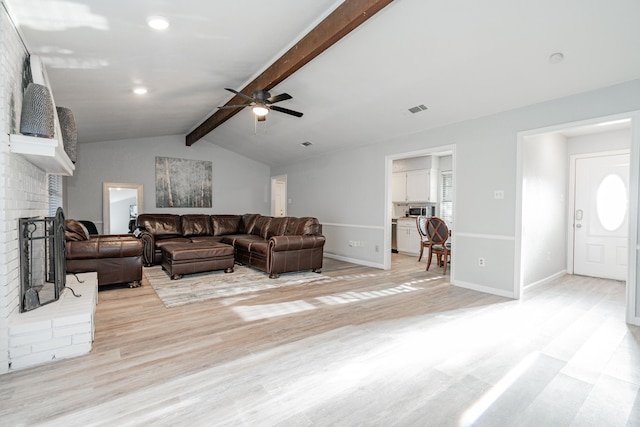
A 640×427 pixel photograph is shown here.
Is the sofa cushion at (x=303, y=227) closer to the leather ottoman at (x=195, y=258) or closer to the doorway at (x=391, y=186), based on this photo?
the leather ottoman at (x=195, y=258)

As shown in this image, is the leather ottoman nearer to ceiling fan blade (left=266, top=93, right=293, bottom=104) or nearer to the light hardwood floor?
the light hardwood floor

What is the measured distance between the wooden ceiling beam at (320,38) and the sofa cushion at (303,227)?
2.22 meters

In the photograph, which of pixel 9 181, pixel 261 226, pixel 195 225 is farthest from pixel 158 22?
pixel 195 225

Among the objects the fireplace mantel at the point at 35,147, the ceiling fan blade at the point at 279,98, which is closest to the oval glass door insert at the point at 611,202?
the ceiling fan blade at the point at 279,98

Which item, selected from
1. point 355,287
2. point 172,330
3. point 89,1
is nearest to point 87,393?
point 172,330

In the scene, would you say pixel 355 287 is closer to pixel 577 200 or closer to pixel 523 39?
pixel 523 39

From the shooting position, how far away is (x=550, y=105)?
3514 mm

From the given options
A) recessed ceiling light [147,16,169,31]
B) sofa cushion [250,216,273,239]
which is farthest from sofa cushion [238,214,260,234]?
recessed ceiling light [147,16,169,31]

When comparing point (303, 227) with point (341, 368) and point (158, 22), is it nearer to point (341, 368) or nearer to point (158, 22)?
point (341, 368)

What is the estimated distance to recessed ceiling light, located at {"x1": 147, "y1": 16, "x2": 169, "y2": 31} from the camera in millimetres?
2356

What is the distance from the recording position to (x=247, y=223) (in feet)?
23.7

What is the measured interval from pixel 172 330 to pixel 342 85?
342 centimetres

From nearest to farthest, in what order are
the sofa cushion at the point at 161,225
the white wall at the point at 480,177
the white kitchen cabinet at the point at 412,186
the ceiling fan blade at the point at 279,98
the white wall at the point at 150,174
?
the white wall at the point at 480,177
the ceiling fan blade at the point at 279,98
the sofa cushion at the point at 161,225
the white wall at the point at 150,174
the white kitchen cabinet at the point at 412,186

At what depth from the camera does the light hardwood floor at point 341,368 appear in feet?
5.47
